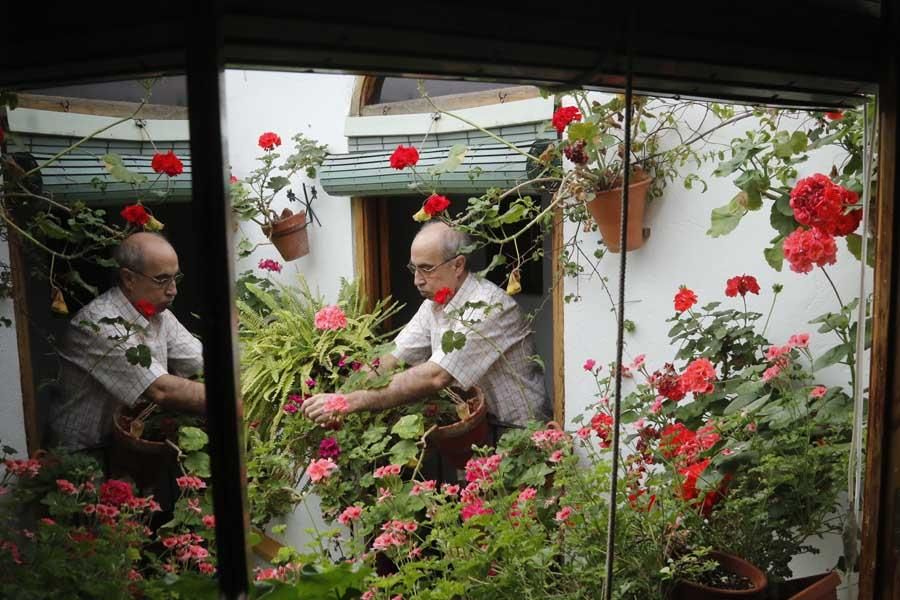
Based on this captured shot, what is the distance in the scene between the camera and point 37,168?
0.93 meters

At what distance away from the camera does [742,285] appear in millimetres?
1959

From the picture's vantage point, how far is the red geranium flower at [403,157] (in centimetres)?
252

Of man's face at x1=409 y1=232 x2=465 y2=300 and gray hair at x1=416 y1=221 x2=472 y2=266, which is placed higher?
gray hair at x1=416 y1=221 x2=472 y2=266

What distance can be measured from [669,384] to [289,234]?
153cm

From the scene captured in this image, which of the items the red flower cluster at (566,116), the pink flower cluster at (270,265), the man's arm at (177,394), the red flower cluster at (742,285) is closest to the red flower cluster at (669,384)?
the red flower cluster at (742,285)

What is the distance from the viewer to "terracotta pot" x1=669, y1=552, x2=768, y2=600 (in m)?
1.59

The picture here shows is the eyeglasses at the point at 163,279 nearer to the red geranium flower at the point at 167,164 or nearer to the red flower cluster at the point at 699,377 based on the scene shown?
the red geranium flower at the point at 167,164

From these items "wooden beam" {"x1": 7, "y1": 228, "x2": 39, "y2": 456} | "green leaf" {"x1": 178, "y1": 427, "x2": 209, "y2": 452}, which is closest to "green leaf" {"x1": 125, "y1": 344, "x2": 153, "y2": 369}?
"green leaf" {"x1": 178, "y1": 427, "x2": 209, "y2": 452}

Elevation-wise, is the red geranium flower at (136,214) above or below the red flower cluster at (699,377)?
above

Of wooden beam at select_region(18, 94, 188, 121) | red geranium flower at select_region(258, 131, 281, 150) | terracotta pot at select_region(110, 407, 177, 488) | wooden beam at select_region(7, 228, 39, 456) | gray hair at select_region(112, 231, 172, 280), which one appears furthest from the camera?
red geranium flower at select_region(258, 131, 281, 150)

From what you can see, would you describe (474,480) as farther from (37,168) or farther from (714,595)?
(37,168)

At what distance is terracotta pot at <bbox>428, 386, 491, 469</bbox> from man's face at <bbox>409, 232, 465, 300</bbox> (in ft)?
1.21

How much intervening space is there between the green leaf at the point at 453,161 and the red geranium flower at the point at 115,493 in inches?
57.5

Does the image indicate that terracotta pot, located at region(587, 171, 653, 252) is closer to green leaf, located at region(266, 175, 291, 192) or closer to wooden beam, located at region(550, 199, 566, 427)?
wooden beam, located at region(550, 199, 566, 427)
